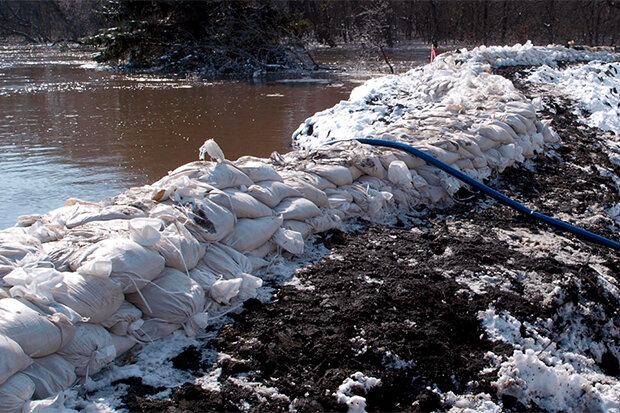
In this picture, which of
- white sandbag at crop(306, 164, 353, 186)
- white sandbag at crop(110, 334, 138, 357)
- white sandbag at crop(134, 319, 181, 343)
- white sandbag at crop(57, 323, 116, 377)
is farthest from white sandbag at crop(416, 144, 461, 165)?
white sandbag at crop(57, 323, 116, 377)

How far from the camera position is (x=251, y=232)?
2789 millimetres

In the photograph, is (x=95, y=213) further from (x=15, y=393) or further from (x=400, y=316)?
(x=400, y=316)

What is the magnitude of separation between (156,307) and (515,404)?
138 centimetres

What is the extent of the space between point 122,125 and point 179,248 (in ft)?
26.2

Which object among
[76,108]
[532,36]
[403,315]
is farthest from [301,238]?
[532,36]

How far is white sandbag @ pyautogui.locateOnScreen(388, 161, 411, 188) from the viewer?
12.2 feet

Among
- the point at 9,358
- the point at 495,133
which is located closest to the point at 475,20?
the point at 495,133

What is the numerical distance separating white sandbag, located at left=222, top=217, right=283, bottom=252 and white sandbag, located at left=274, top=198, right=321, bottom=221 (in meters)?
0.12

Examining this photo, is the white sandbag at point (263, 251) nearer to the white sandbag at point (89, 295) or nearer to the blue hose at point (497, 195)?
the white sandbag at point (89, 295)

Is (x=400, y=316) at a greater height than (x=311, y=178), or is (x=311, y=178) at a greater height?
(x=311, y=178)

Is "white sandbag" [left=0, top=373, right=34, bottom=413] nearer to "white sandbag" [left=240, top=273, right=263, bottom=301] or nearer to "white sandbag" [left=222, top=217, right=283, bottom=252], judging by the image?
"white sandbag" [left=240, top=273, right=263, bottom=301]

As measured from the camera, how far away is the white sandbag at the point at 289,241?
114 inches

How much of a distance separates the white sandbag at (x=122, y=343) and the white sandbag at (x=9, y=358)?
14.3 inches

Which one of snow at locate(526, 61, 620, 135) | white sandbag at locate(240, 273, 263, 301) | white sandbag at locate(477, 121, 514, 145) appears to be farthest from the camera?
snow at locate(526, 61, 620, 135)
